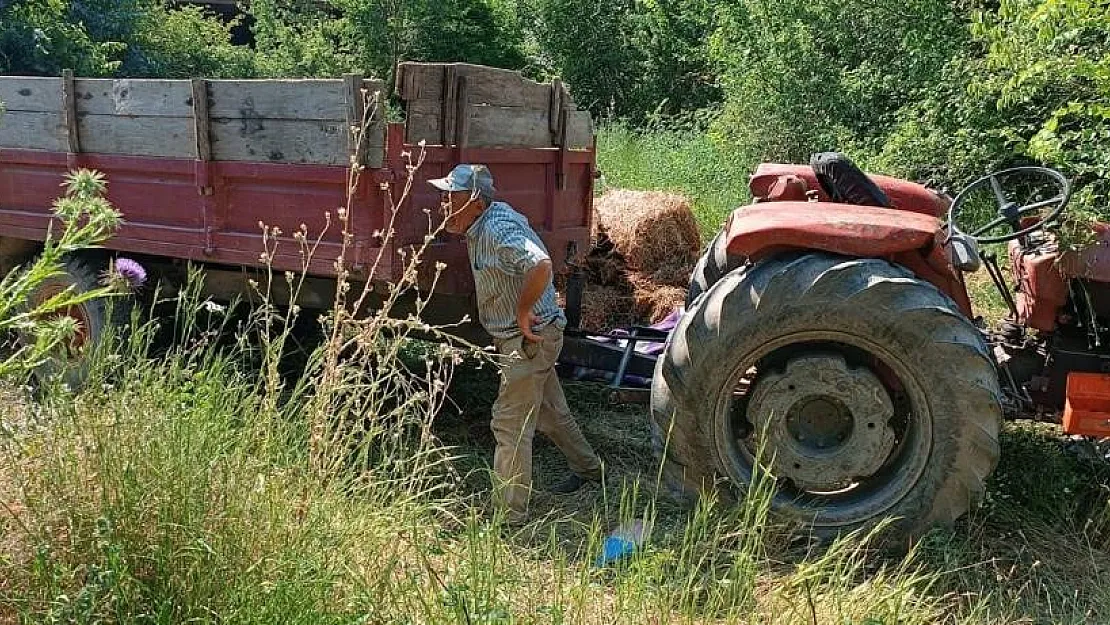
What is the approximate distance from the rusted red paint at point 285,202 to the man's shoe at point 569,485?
1002mm

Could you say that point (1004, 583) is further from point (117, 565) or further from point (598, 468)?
point (117, 565)

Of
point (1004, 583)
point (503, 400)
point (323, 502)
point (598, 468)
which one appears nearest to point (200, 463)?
point (323, 502)

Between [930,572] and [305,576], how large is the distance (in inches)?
88.4

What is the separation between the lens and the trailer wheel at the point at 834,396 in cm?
365

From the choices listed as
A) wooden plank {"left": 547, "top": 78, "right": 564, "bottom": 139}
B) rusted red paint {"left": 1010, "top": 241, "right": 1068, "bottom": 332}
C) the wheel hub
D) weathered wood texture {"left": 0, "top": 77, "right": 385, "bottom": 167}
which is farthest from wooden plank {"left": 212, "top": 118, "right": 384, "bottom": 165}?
rusted red paint {"left": 1010, "top": 241, "right": 1068, "bottom": 332}

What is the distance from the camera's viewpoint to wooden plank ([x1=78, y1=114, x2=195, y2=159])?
4.93 m

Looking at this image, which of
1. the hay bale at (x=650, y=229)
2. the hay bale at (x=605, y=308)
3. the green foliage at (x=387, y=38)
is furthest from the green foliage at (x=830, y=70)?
the green foliage at (x=387, y=38)

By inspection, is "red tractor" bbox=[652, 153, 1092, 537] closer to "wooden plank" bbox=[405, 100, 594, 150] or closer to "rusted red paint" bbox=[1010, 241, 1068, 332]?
"rusted red paint" bbox=[1010, 241, 1068, 332]

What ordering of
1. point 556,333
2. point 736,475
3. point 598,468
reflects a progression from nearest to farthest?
point 736,475, point 556,333, point 598,468

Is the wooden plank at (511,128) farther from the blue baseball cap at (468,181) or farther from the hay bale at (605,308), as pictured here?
the hay bale at (605,308)

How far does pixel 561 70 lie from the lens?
1806cm

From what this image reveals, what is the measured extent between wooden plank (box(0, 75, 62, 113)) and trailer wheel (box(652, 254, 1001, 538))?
359 cm

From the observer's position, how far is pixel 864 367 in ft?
12.6

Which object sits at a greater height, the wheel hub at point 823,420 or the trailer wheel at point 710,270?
the trailer wheel at point 710,270
